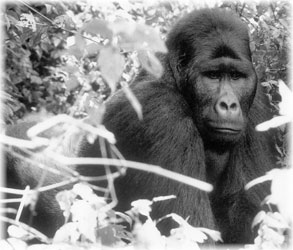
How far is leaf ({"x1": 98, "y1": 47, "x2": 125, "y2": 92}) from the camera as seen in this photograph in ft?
6.79

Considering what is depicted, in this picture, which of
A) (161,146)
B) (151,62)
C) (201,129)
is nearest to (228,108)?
(201,129)

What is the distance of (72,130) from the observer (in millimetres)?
2283

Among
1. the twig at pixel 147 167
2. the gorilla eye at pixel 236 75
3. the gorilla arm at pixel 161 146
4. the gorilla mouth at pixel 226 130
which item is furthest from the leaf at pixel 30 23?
the twig at pixel 147 167

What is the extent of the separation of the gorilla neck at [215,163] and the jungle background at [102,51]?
1.47 feet

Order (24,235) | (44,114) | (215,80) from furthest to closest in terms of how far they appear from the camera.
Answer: (44,114) → (215,80) → (24,235)

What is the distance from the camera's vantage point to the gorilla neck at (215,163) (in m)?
4.58

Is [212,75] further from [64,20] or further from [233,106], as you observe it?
[64,20]

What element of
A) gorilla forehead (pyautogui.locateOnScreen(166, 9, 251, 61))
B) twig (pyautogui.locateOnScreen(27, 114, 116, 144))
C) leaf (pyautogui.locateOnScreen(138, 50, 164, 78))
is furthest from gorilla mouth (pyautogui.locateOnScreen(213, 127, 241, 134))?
twig (pyautogui.locateOnScreen(27, 114, 116, 144))

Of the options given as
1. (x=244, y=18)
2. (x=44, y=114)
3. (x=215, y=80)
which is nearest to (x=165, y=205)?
(x=215, y=80)

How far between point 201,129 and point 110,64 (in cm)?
233

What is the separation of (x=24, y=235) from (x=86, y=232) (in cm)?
30

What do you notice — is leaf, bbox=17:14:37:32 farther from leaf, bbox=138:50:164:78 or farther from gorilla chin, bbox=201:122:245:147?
leaf, bbox=138:50:164:78

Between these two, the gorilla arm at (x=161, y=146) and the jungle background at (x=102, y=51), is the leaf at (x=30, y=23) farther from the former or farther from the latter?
the gorilla arm at (x=161, y=146)

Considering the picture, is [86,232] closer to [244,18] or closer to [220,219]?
[220,219]
